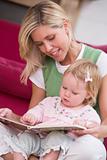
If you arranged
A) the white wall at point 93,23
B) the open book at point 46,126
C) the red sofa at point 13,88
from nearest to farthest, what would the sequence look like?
the open book at point 46,126 → the red sofa at point 13,88 → the white wall at point 93,23

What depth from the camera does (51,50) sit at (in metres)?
1.50

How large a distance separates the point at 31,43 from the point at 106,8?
2.00m

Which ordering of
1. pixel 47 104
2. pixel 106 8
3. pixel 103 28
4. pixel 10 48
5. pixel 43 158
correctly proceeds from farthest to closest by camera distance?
pixel 106 8 < pixel 103 28 < pixel 10 48 < pixel 47 104 < pixel 43 158

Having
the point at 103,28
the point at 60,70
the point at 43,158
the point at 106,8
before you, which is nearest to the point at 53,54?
the point at 60,70

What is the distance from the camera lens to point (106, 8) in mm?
3434

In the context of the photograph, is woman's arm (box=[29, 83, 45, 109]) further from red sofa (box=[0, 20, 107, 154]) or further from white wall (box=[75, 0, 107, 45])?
white wall (box=[75, 0, 107, 45])

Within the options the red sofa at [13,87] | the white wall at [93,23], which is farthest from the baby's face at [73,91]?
the white wall at [93,23]

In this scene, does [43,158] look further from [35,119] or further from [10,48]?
[10,48]

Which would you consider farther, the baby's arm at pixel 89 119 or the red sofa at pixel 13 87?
the red sofa at pixel 13 87

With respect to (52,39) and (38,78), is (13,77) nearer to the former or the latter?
(38,78)

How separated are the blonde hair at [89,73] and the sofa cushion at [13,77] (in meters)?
0.62

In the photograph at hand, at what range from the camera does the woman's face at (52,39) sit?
58.8 inches

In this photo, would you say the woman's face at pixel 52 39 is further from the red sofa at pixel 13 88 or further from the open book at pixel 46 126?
the red sofa at pixel 13 88

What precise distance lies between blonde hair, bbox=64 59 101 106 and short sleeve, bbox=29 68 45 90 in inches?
7.4
